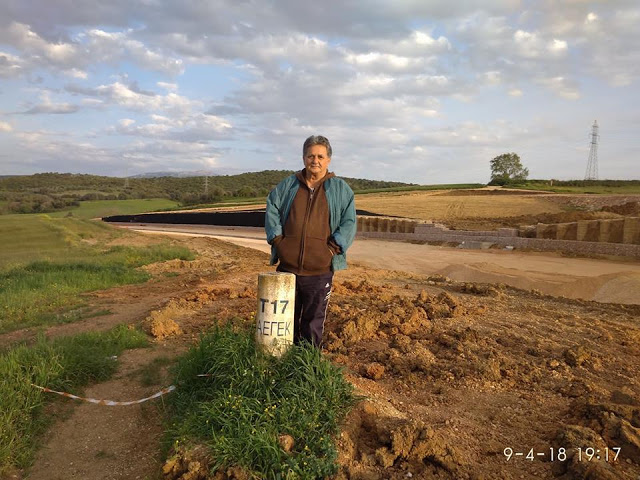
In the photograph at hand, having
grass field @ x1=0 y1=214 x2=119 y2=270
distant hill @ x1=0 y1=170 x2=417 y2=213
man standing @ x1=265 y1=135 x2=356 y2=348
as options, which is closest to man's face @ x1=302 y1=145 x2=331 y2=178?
man standing @ x1=265 y1=135 x2=356 y2=348

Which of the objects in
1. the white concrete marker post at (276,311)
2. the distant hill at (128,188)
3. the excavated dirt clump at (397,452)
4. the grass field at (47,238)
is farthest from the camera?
the distant hill at (128,188)

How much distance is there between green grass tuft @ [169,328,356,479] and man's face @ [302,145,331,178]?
1.47 meters

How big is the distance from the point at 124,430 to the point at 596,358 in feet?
15.8

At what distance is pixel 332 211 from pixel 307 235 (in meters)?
0.29

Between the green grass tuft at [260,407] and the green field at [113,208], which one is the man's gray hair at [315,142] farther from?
the green field at [113,208]

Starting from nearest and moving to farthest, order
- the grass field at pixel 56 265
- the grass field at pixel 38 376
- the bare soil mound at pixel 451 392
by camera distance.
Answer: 1. the bare soil mound at pixel 451 392
2. the grass field at pixel 38 376
3. the grass field at pixel 56 265

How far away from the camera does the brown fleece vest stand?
3945 millimetres

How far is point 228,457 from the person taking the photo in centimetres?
311

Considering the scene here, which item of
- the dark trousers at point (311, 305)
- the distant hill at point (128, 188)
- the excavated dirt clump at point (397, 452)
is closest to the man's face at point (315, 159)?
the dark trousers at point (311, 305)

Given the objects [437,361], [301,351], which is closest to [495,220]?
[437,361]

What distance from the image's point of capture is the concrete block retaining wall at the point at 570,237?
48.2ft

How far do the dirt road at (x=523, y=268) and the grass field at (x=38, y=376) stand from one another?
9.32 metres

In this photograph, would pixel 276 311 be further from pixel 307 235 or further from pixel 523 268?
pixel 523 268

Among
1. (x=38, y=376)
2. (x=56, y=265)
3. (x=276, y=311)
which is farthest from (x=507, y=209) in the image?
(x=38, y=376)
